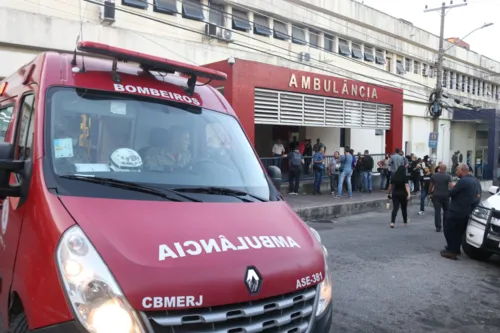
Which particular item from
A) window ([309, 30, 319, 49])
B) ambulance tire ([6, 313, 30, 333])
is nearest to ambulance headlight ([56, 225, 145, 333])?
ambulance tire ([6, 313, 30, 333])

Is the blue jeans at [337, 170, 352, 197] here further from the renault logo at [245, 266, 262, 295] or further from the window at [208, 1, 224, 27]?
the renault logo at [245, 266, 262, 295]

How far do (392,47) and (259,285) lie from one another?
29.3 meters

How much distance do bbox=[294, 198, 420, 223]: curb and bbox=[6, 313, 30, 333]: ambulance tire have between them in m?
9.11

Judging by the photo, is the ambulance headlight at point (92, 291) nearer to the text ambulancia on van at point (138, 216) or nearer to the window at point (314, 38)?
the text ambulancia on van at point (138, 216)

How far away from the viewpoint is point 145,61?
3148 millimetres

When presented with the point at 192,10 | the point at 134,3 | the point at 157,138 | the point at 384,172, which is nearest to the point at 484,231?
the point at 157,138

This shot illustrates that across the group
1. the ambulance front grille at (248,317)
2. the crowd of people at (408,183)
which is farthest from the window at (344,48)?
the ambulance front grille at (248,317)

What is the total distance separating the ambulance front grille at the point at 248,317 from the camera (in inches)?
75.2

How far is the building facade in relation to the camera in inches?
537

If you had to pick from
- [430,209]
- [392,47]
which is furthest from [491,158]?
[430,209]

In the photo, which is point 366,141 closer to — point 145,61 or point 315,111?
point 315,111

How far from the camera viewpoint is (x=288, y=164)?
14.9 metres

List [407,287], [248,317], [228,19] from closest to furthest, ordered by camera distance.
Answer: [248,317]
[407,287]
[228,19]

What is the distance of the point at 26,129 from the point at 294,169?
1201cm
